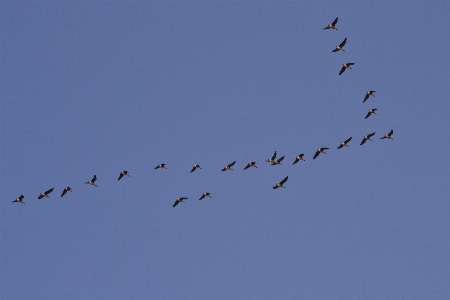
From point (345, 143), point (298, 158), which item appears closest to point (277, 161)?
point (298, 158)

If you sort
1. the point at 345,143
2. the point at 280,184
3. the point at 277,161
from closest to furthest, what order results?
the point at 277,161 → the point at 280,184 → the point at 345,143

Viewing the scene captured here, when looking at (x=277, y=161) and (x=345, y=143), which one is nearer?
(x=277, y=161)

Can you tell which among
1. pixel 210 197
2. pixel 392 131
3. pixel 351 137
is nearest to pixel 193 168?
pixel 210 197

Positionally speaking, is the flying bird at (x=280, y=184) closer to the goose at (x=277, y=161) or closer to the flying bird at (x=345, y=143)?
the goose at (x=277, y=161)

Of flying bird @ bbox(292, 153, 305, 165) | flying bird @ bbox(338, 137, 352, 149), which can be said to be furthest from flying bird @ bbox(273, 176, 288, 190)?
flying bird @ bbox(338, 137, 352, 149)

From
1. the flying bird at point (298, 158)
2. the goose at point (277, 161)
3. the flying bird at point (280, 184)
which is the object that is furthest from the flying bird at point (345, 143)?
the flying bird at point (280, 184)

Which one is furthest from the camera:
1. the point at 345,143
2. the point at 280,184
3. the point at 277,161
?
the point at 345,143

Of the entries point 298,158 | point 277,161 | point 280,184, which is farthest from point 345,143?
point 280,184

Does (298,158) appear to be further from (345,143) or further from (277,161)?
(345,143)

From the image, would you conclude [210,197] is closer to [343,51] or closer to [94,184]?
[94,184]

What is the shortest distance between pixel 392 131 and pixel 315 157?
11926mm

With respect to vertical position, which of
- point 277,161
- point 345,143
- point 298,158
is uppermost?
point 345,143

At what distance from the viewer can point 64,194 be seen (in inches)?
3300

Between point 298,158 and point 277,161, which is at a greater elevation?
point 298,158
